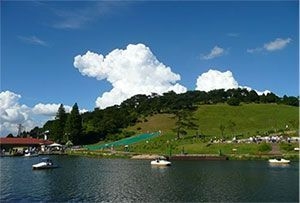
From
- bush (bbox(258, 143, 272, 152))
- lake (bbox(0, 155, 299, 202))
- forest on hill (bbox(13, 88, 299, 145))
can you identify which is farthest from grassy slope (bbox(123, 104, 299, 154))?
lake (bbox(0, 155, 299, 202))

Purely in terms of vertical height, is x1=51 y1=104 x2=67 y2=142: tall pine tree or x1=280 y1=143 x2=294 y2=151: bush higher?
x1=51 y1=104 x2=67 y2=142: tall pine tree

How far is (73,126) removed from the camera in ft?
514

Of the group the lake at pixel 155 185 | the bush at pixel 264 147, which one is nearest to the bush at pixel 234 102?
the bush at pixel 264 147

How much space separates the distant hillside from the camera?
158m

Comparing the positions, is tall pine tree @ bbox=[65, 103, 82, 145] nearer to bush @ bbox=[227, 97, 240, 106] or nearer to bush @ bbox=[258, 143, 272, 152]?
bush @ bbox=[227, 97, 240, 106]

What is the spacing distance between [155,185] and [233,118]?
12251 centimetres

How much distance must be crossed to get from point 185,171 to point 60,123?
104m

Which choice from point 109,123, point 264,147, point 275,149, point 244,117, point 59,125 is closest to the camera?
point 264,147

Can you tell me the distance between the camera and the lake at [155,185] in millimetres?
44469

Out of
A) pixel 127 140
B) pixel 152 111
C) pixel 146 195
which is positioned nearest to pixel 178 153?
pixel 127 140

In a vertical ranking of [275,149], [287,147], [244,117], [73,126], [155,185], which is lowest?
[155,185]

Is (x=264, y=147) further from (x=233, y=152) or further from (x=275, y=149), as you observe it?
(x=233, y=152)

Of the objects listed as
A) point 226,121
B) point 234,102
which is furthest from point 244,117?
point 234,102

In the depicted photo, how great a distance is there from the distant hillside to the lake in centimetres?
8327
